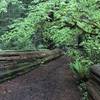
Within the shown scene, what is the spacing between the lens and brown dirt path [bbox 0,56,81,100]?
355 inches

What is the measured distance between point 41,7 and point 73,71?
330cm

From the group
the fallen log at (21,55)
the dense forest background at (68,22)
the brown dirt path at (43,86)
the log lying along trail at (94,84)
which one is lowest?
the brown dirt path at (43,86)

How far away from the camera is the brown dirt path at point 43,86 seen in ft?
29.6

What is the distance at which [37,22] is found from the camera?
10.3 m

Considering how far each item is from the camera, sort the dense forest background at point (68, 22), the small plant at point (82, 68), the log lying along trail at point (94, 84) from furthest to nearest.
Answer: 1. the small plant at point (82, 68)
2. the dense forest background at point (68, 22)
3. the log lying along trail at point (94, 84)

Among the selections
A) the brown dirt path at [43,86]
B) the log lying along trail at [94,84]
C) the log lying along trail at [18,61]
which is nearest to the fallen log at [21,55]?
the log lying along trail at [18,61]

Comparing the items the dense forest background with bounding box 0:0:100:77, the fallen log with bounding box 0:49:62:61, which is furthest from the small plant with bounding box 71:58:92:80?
the fallen log with bounding box 0:49:62:61

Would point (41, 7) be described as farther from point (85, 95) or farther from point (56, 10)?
point (85, 95)

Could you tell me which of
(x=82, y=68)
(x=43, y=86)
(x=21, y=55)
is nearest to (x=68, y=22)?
(x=82, y=68)

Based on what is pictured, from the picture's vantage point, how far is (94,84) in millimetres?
8406

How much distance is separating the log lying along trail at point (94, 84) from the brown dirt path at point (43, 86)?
743 millimetres

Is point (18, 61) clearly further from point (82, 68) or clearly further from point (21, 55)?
point (82, 68)

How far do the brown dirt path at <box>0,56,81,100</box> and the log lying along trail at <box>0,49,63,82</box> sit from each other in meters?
0.28

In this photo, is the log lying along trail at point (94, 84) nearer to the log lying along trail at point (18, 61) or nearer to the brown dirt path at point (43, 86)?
the brown dirt path at point (43, 86)
